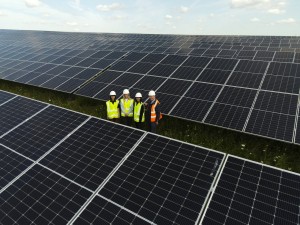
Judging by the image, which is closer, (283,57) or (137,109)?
(137,109)

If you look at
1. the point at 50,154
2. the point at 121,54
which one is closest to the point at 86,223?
the point at 50,154

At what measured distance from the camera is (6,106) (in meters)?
11.1

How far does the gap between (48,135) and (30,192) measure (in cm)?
242

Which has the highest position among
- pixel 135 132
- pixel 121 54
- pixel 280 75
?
pixel 135 132

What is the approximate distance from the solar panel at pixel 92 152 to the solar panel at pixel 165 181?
38cm

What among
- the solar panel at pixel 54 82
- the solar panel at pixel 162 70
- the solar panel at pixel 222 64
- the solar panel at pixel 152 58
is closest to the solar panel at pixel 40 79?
the solar panel at pixel 54 82

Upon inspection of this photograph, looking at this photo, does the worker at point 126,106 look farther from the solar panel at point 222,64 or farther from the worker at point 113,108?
the solar panel at point 222,64

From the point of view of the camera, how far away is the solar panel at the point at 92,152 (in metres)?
6.93

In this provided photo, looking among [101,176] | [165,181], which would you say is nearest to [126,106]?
[101,176]

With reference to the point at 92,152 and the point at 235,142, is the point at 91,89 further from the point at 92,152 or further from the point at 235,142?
the point at 235,142

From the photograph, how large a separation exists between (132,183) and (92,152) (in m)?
1.80

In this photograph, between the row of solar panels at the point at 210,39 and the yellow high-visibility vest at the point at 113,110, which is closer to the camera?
the yellow high-visibility vest at the point at 113,110

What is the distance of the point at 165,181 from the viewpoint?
21.2ft

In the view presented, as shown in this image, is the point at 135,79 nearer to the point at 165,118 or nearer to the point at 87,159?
the point at 165,118
